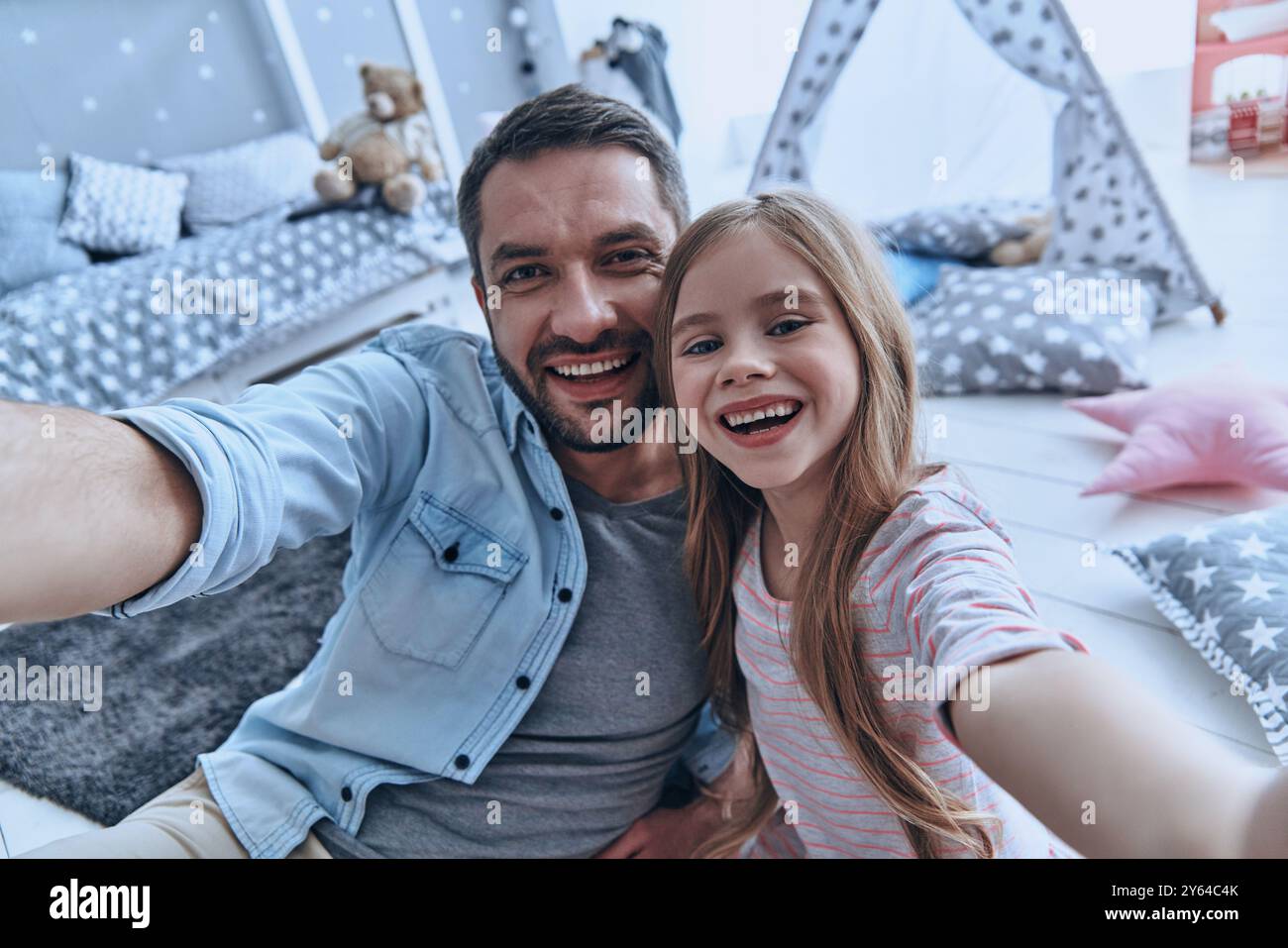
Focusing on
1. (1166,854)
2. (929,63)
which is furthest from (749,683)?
(929,63)

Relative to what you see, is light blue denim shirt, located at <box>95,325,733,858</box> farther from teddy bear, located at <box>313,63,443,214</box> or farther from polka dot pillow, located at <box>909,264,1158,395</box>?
teddy bear, located at <box>313,63,443,214</box>

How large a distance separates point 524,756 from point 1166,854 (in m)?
0.73

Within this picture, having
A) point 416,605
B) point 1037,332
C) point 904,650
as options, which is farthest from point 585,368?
point 1037,332

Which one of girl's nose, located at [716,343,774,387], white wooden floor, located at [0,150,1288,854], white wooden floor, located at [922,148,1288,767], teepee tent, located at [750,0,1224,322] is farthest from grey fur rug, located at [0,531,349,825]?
teepee tent, located at [750,0,1224,322]

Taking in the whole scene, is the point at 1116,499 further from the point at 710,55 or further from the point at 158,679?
the point at 710,55

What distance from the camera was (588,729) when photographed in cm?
106

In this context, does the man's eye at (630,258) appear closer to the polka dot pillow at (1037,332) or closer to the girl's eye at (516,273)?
the girl's eye at (516,273)

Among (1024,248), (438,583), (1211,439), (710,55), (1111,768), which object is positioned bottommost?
(1211,439)

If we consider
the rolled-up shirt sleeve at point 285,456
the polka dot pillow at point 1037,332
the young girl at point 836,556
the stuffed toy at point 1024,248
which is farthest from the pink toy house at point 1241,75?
the rolled-up shirt sleeve at point 285,456

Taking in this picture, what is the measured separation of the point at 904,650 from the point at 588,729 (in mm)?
422

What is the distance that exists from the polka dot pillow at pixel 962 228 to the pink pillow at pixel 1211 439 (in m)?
1.26

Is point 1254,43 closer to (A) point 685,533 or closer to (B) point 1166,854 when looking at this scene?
(A) point 685,533
